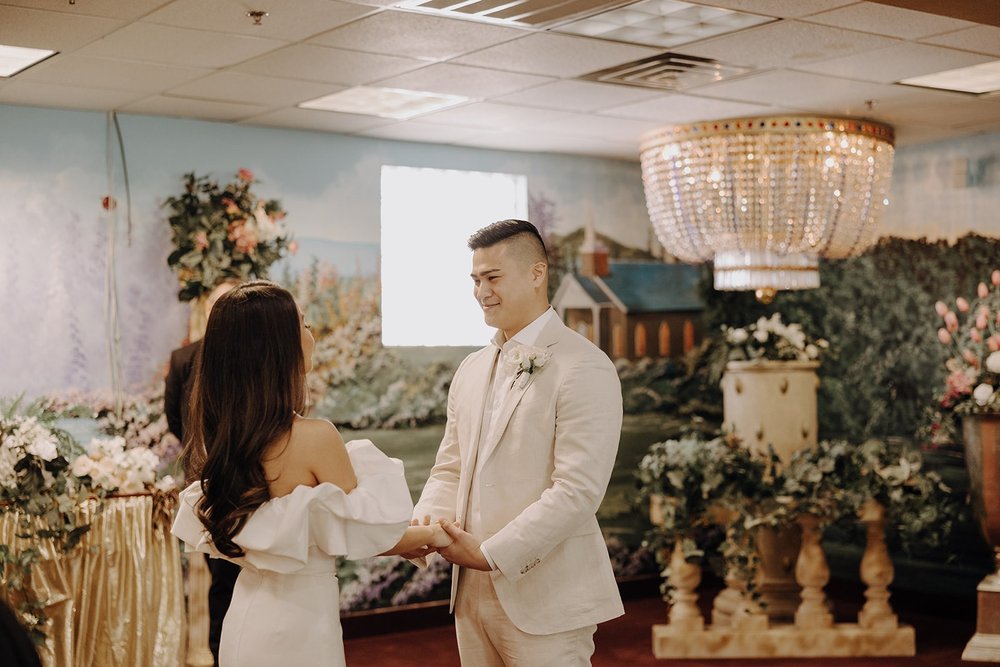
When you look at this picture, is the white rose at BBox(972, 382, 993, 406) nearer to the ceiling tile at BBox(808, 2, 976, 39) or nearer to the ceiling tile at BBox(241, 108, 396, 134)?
the ceiling tile at BBox(808, 2, 976, 39)

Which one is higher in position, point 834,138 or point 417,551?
point 834,138

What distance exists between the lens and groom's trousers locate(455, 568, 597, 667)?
117 inches

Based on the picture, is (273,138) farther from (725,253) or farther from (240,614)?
(240,614)

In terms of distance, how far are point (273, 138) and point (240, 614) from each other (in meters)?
3.75

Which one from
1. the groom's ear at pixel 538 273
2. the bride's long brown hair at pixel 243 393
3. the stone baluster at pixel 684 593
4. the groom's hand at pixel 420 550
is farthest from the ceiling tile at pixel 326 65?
the stone baluster at pixel 684 593

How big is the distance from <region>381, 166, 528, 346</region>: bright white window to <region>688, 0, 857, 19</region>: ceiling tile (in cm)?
280

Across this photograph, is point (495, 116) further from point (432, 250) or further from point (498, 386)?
point (498, 386)

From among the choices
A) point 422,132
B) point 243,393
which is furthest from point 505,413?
point 422,132

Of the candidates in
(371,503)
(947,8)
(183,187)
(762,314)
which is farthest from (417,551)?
(762,314)

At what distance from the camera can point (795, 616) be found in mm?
5875

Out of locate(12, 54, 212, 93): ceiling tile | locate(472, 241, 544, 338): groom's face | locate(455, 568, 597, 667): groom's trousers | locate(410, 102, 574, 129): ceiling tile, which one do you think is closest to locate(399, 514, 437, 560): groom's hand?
locate(455, 568, 597, 667): groom's trousers

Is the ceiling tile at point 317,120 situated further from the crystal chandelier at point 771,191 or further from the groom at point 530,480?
the groom at point 530,480

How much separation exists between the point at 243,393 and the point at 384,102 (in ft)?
10.5

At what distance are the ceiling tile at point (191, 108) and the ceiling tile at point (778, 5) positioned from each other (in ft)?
7.86
